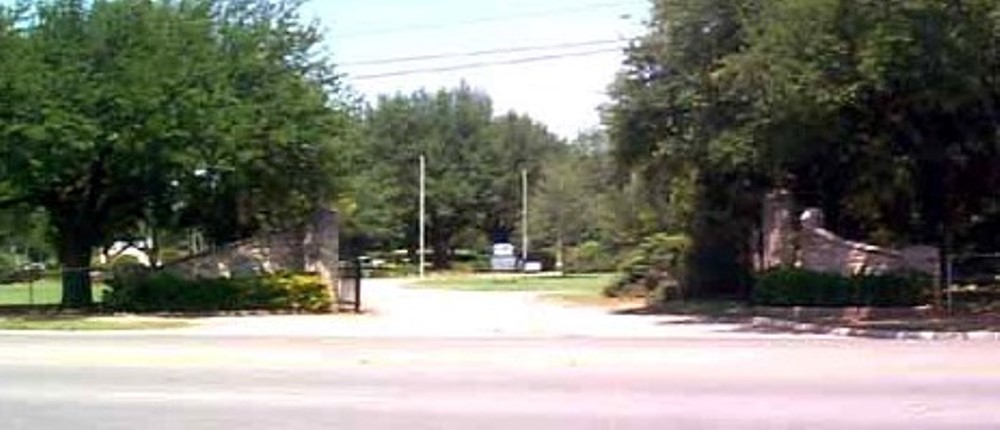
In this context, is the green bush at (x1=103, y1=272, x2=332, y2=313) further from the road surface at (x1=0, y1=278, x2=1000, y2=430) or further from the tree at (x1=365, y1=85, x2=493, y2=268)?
the tree at (x1=365, y1=85, x2=493, y2=268)

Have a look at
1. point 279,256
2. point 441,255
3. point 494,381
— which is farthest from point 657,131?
point 441,255

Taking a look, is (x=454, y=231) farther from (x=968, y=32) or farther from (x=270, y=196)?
(x=968, y=32)

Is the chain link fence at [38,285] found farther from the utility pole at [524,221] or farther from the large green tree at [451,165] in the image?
the utility pole at [524,221]

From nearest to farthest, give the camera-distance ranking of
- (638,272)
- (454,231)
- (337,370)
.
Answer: (337,370), (638,272), (454,231)

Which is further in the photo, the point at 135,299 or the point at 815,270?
the point at 135,299

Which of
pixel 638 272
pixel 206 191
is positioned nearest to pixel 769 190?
pixel 638 272

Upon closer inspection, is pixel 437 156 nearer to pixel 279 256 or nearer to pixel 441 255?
pixel 441 255

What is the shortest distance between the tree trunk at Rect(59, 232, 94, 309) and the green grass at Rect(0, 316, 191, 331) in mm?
3803

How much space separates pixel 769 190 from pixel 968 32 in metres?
11.9

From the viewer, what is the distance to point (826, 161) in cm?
3409

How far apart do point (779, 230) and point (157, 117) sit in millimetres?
14400

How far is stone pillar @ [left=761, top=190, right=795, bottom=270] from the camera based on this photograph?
3553 centimetres

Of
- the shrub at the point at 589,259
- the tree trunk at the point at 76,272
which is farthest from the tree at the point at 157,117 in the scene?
the shrub at the point at 589,259

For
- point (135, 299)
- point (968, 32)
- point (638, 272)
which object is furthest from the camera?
point (638, 272)
